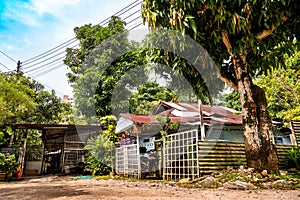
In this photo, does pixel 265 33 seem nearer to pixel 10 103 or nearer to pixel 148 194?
pixel 148 194

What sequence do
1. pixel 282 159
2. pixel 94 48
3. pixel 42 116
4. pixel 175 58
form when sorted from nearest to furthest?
pixel 175 58 → pixel 282 159 → pixel 94 48 → pixel 42 116

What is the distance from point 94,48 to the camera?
19812 mm

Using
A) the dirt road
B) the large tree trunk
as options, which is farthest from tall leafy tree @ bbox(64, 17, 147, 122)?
the dirt road

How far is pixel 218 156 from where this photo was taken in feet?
24.5

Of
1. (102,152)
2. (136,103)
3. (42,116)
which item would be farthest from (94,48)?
(102,152)

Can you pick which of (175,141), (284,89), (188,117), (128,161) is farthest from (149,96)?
(175,141)

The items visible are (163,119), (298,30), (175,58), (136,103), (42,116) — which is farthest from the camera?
(42,116)

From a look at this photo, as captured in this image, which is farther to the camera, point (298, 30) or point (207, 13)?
point (298, 30)

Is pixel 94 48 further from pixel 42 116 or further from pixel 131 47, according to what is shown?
pixel 42 116

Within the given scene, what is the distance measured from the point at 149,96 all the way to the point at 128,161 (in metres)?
8.39

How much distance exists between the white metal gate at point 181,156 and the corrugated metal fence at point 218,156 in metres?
0.21

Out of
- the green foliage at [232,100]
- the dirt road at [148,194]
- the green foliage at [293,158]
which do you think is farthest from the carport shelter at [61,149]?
the green foliage at [232,100]

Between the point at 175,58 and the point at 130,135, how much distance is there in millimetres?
4395

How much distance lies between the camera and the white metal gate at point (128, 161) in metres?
9.66
